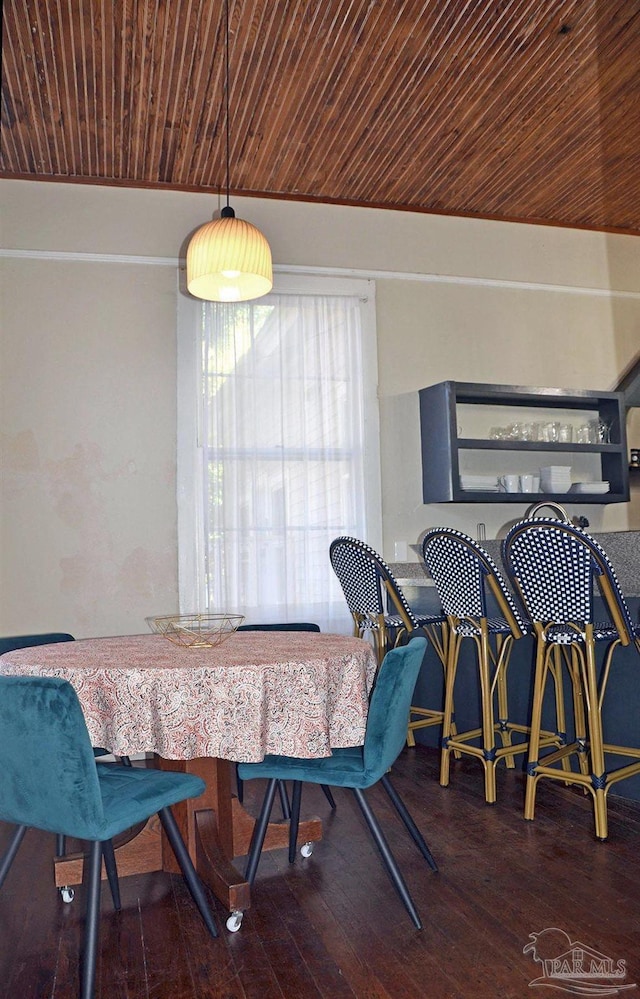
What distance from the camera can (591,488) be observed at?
16.6 ft

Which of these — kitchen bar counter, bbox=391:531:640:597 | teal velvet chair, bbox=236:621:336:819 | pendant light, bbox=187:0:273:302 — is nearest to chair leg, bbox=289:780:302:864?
teal velvet chair, bbox=236:621:336:819

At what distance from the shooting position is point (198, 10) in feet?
10.8

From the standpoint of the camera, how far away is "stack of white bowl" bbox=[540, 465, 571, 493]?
198 inches

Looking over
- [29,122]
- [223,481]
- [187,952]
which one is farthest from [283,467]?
[187,952]

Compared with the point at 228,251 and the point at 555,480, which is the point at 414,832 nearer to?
the point at 228,251

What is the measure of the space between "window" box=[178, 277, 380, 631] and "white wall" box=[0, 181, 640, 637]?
126mm

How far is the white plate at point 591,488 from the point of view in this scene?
507 cm

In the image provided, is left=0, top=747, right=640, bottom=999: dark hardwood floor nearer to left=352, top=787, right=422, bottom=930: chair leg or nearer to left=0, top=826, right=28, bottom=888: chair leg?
left=352, top=787, right=422, bottom=930: chair leg

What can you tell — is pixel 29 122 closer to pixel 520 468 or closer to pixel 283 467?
pixel 283 467

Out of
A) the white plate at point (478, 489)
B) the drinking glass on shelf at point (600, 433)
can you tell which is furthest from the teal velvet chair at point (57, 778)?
the drinking glass on shelf at point (600, 433)

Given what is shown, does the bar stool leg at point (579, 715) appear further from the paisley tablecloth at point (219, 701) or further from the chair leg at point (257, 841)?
the chair leg at point (257, 841)

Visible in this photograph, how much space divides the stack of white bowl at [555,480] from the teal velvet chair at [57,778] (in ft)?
12.1

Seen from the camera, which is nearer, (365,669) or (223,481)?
(365,669)

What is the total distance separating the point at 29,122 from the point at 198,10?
1212mm
